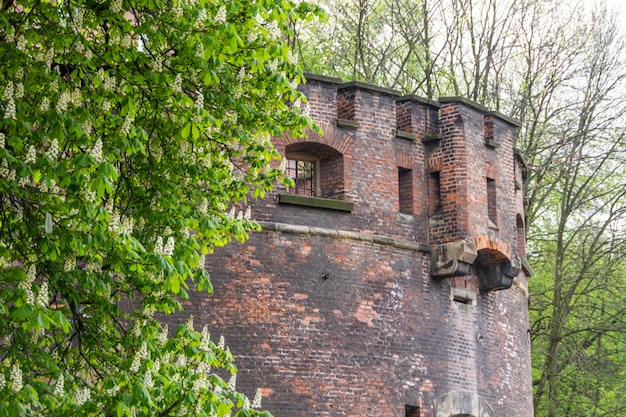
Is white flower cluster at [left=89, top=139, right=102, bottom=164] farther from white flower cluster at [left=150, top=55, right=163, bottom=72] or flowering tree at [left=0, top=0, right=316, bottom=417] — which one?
white flower cluster at [left=150, top=55, right=163, bottom=72]

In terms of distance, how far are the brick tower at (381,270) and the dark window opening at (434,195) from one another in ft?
0.05

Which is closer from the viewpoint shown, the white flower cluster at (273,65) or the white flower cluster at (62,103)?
the white flower cluster at (62,103)

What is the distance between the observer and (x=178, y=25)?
870 cm

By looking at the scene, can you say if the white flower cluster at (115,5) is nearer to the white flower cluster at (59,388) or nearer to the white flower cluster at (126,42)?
the white flower cluster at (126,42)

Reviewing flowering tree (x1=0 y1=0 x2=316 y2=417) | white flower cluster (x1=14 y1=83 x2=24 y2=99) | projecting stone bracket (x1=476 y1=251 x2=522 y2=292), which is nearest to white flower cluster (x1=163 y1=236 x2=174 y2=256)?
flowering tree (x1=0 y1=0 x2=316 y2=417)

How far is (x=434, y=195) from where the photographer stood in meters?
15.4

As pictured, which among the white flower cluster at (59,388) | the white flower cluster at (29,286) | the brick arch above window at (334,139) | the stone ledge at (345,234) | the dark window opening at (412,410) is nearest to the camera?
the white flower cluster at (29,286)

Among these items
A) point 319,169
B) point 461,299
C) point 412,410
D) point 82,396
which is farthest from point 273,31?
point 461,299

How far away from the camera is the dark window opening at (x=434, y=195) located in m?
15.3

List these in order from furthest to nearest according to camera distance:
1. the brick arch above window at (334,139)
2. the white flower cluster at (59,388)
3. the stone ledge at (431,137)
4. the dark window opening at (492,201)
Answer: the dark window opening at (492,201), the stone ledge at (431,137), the brick arch above window at (334,139), the white flower cluster at (59,388)

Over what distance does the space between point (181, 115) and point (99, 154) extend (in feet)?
4.78

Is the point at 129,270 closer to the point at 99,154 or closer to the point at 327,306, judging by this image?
the point at 99,154

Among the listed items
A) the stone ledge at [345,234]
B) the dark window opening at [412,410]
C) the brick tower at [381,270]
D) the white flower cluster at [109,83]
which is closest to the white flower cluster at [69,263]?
the white flower cluster at [109,83]

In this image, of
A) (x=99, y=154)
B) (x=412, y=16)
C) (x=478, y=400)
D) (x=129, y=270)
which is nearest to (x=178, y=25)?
(x=99, y=154)
